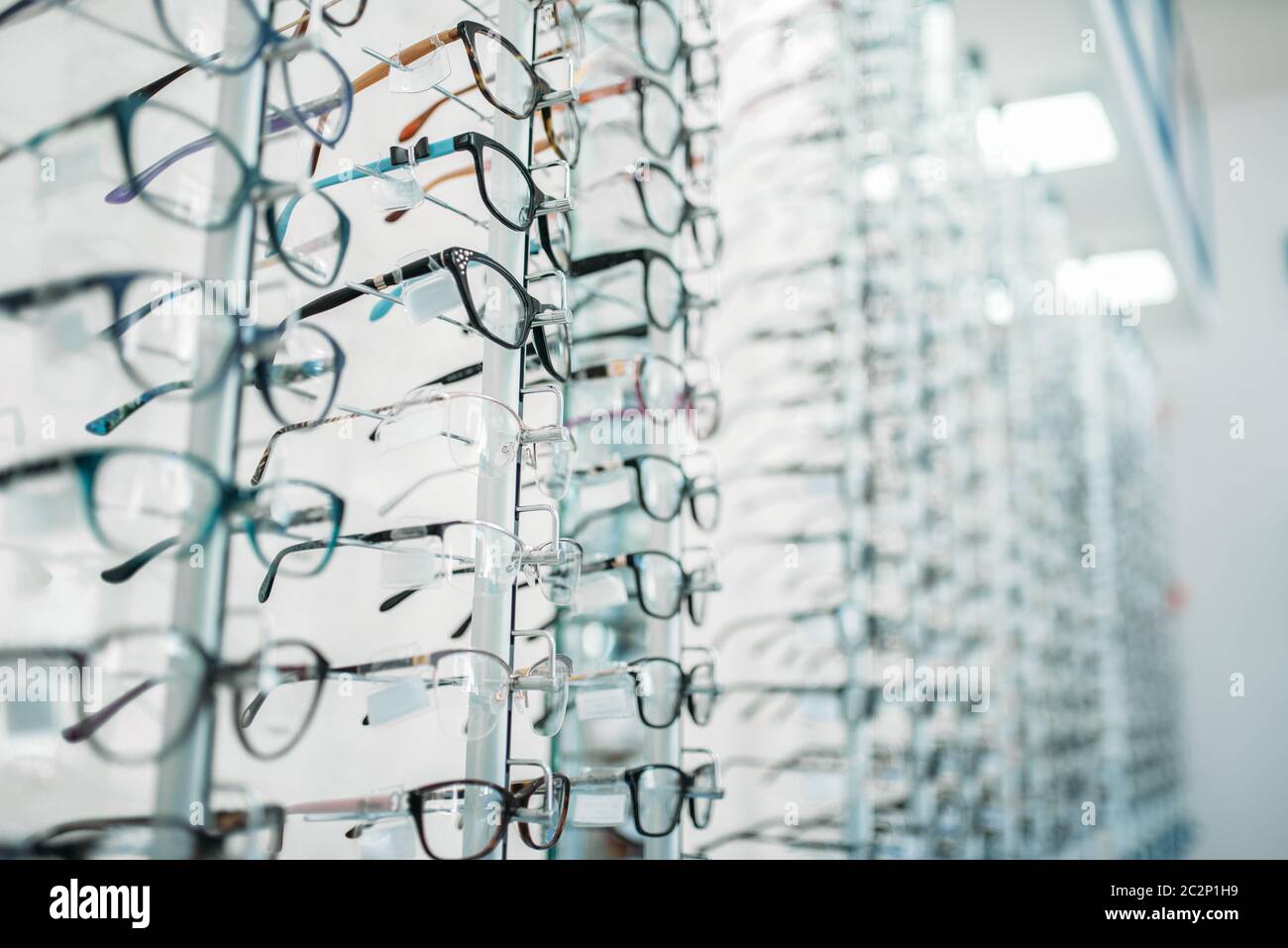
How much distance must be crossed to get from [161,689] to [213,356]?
287 millimetres

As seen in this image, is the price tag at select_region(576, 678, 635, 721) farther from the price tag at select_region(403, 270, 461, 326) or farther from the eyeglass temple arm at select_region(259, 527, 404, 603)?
the price tag at select_region(403, 270, 461, 326)

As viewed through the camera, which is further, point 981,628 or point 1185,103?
point 1185,103

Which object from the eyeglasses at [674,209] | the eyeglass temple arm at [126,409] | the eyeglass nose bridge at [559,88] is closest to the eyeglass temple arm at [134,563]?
the eyeglass temple arm at [126,409]

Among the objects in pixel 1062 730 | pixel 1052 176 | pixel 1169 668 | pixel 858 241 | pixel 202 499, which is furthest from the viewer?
pixel 1169 668

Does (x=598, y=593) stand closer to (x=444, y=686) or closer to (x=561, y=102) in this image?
(x=444, y=686)

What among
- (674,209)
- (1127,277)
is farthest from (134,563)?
(1127,277)

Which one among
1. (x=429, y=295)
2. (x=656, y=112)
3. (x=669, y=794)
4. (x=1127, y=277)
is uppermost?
(x=1127, y=277)

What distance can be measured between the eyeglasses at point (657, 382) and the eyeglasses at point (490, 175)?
9.8 inches

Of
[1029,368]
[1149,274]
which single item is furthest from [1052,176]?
[1149,274]

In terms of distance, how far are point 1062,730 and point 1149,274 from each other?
9.61 ft

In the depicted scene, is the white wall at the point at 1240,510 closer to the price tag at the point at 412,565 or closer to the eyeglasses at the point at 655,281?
the eyeglasses at the point at 655,281

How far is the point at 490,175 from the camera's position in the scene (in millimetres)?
959
